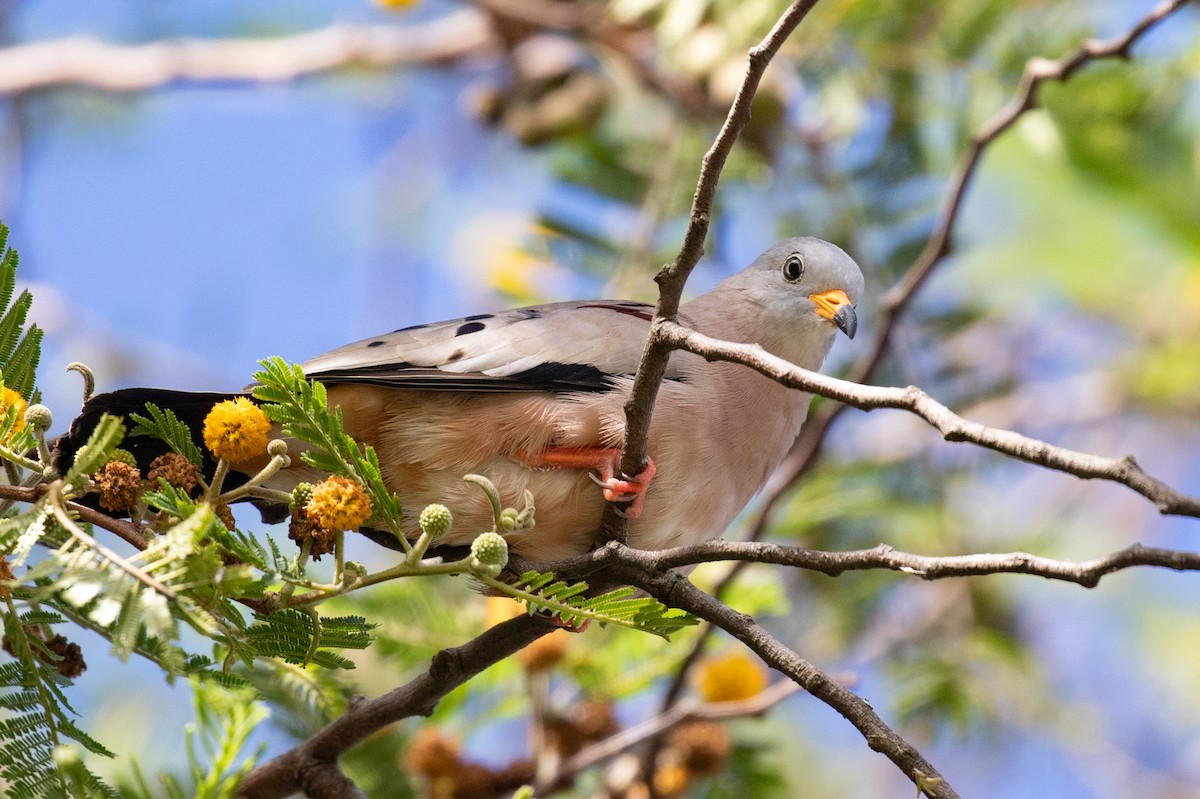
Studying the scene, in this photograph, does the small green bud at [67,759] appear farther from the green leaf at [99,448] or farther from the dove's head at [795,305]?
the dove's head at [795,305]

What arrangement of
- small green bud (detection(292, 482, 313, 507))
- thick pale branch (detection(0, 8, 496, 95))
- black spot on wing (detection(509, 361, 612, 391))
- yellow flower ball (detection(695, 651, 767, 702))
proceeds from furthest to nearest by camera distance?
1. thick pale branch (detection(0, 8, 496, 95))
2. yellow flower ball (detection(695, 651, 767, 702))
3. black spot on wing (detection(509, 361, 612, 391))
4. small green bud (detection(292, 482, 313, 507))

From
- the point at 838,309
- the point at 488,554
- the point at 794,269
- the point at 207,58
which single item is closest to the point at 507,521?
the point at 488,554

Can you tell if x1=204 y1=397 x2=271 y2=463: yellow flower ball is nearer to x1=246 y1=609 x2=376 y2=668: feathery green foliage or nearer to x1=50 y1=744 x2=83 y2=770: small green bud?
x1=246 y1=609 x2=376 y2=668: feathery green foliage

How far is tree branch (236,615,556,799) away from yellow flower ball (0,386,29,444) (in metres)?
1.22

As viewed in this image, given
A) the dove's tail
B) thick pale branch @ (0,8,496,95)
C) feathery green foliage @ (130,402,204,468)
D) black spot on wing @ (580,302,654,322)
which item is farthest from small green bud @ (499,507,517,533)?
thick pale branch @ (0,8,496,95)

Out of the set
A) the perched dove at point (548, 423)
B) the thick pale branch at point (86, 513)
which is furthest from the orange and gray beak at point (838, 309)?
the thick pale branch at point (86, 513)

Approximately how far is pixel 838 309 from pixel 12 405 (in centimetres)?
270

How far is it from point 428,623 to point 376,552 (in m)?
2.20

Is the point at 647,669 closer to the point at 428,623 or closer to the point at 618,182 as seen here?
the point at 428,623

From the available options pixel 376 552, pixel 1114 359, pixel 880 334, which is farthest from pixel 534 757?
pixel 1114 359

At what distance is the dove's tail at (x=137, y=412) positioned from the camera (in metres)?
2.66

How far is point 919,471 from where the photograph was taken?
6.16 metres

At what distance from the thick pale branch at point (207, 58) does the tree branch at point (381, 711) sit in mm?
4442

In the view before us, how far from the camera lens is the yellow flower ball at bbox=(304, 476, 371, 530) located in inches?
101
